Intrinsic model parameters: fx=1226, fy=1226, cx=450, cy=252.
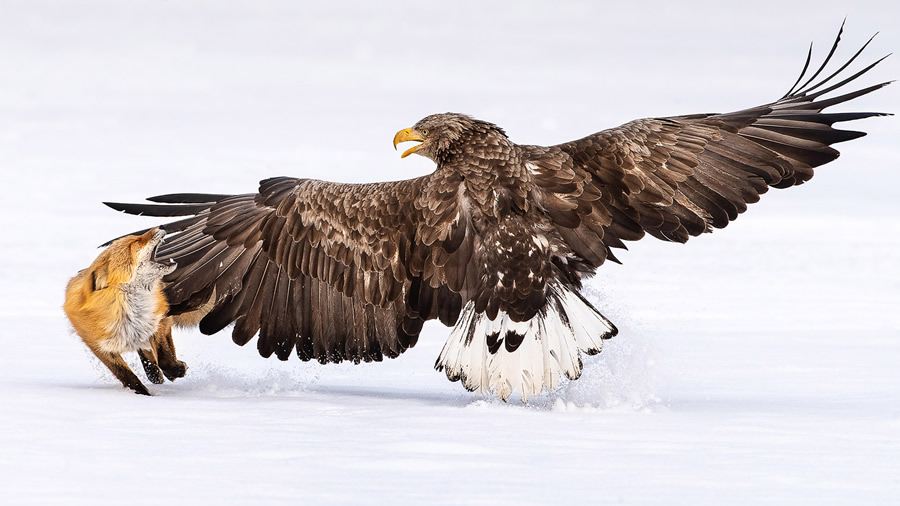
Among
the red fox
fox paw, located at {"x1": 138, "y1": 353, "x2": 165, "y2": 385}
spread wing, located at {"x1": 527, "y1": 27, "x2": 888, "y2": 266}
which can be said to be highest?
spread wing, located at {"x1": 527, "y1": 27, "x2": 888, "y2": 266}

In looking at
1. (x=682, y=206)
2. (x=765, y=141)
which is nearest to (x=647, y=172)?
(x=682, y=206)

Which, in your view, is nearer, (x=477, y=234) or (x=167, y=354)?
(x=477, y=234)

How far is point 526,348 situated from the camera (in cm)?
749

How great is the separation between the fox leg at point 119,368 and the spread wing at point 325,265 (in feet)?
1.62

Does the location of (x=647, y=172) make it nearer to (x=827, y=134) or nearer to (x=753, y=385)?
(x=827, y=134)

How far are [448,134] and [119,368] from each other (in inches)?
103

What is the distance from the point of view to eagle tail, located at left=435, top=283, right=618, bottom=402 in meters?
7.45

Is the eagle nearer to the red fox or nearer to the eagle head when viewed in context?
the eagle head

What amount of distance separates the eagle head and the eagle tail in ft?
3.63

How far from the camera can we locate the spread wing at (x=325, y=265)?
25.4 ft

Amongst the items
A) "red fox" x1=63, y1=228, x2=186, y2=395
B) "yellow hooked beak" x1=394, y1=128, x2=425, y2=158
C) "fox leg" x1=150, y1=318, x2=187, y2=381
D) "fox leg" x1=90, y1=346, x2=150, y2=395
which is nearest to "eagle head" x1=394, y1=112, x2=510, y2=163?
"yellow hooked beak" x1=394, y1=128, x2=425, y2=158

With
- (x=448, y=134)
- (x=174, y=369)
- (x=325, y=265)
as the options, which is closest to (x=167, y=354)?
(x=174, y=369)

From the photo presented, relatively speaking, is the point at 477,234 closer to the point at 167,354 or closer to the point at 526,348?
the point at 526,348

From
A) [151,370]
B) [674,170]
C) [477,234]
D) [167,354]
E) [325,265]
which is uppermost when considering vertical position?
[674,170]
